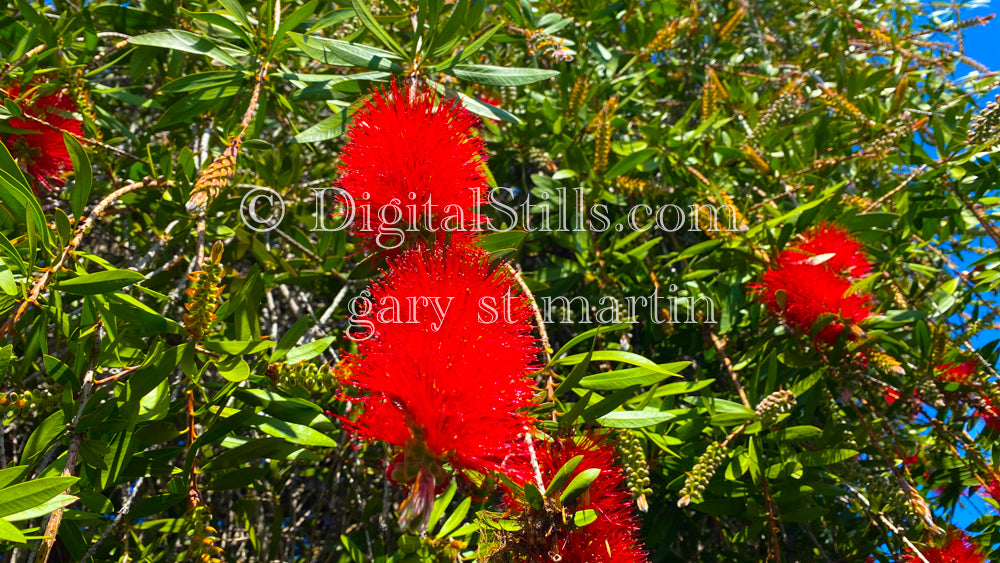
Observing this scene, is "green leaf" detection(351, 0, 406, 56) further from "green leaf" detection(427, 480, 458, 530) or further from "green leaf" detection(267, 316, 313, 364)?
"green leaf" detection(427, 480, 458, 530)

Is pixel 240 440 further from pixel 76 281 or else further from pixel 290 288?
pixel 290 288

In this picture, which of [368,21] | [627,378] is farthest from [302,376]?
[368,21]

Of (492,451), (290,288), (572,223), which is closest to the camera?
(492,451)

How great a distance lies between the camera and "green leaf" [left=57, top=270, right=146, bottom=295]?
2.92 ft

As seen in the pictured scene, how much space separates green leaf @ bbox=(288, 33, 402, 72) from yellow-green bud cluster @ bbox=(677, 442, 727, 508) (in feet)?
3.18

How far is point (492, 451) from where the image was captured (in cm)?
85

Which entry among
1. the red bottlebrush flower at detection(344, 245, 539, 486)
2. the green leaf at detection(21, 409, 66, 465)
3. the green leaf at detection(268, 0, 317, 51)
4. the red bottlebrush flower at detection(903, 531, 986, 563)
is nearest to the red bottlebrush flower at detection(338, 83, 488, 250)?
Result: the red bottlebrush flower at detection(344, 245, 539, 486)

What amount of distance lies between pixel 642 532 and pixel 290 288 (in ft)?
4.36

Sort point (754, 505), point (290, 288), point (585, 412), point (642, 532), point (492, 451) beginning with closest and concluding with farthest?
point (492, 451) < point (585, 412) < point (754, 505) < point (642, 532) < point (290, 288)

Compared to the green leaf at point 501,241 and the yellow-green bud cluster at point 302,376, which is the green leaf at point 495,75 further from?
the yellow-green bud cluster at point 302,376

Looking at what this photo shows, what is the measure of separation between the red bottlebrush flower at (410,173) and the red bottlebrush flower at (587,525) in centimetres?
41

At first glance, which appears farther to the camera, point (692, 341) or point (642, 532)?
point (692, 341)

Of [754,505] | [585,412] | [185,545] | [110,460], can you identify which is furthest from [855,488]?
[185,545]

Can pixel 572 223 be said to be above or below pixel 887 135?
below
